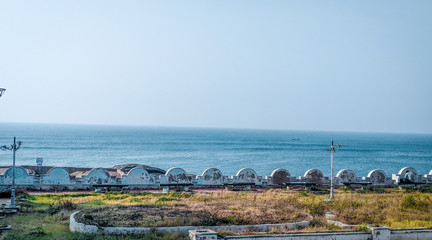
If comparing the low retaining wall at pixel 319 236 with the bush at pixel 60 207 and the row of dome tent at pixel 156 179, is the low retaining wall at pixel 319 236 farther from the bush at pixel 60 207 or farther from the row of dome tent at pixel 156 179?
the row of dome tent at pixel 156 179

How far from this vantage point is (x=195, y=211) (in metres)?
17.6

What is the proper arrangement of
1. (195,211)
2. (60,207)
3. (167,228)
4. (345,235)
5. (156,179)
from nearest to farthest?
(345,235), (167,228), (195,211), (60,207), (156,179)

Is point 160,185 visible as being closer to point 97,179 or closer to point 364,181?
point 97,179

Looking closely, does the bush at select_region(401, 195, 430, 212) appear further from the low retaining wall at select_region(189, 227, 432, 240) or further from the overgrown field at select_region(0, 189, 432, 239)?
A: the low retaining wall at select_region(189, 227, 432, 240)

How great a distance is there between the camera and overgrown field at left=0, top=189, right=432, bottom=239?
1537 cm

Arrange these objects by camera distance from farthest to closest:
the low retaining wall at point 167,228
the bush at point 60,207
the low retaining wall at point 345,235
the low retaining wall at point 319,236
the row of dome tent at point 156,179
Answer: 1. the row of dome tent at point 156,179
2. the bush at point 60,207
3. the low retaining wall at point 167,228
4. the low retaining wall at point 319,236
5. the low retaining wall at point 345,235

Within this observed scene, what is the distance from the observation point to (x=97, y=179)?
1051 inches

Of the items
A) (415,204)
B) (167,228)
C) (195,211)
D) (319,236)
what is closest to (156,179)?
(195,211)

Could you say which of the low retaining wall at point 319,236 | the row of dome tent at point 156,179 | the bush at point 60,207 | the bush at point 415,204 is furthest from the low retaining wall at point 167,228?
the row of dome tent at point 156,179

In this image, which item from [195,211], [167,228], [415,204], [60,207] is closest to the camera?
[167,228]

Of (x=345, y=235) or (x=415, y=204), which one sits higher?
(x=345, y=235)

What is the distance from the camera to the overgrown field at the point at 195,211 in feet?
50.4

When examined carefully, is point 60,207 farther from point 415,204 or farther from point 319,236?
point 415,204

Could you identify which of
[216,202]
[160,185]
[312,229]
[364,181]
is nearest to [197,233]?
[312,229]
